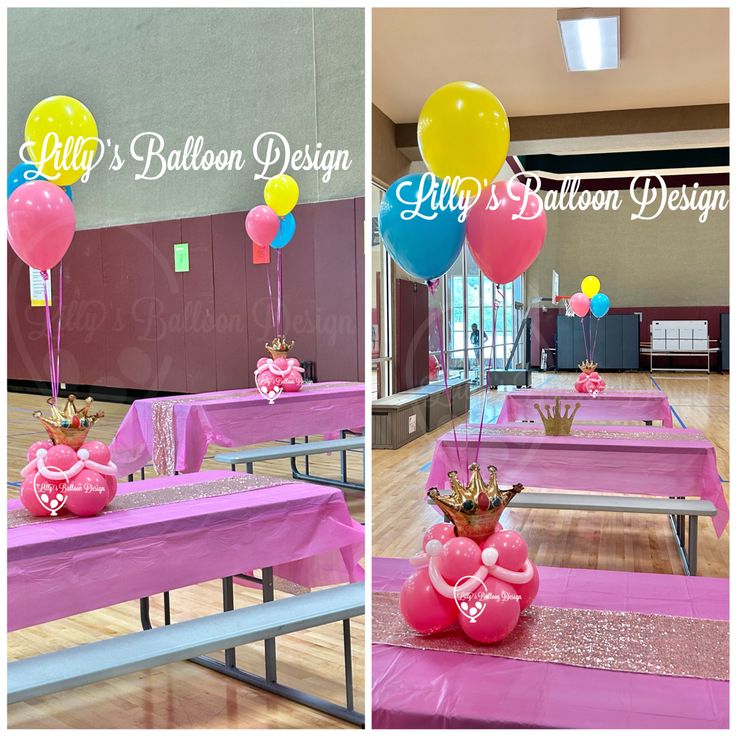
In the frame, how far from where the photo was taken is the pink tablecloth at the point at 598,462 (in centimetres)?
341

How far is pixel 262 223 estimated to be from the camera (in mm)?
6172

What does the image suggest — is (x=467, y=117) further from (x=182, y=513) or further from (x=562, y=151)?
(x=182, y=513)

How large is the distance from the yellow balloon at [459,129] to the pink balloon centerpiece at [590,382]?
9.65ft

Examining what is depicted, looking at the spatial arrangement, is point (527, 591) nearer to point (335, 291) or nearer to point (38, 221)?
point (38, 221)

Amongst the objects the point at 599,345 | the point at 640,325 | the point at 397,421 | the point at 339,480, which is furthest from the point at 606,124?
the point at 339,480

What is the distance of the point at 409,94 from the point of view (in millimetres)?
1595

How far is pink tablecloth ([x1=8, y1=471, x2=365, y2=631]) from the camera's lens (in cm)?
190

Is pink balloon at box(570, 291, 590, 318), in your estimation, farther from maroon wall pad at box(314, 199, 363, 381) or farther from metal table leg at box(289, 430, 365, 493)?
maroon wall pad at box(314, 199, 363, 381)

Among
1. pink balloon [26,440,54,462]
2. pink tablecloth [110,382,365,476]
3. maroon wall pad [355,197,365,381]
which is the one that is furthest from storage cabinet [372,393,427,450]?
maroon wall pad [355,197,365,381]

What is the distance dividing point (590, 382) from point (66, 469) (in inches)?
120

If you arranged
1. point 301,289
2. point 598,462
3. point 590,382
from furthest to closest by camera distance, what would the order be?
1. point 301,289
2. point 590,382
3. point 598,462

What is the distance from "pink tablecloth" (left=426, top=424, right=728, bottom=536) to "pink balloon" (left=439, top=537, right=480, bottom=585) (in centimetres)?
191

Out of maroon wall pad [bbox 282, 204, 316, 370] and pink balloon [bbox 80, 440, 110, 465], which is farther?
maroon wall pad [bbox 282, 204, 316, 370]

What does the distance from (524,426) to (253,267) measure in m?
5.05
